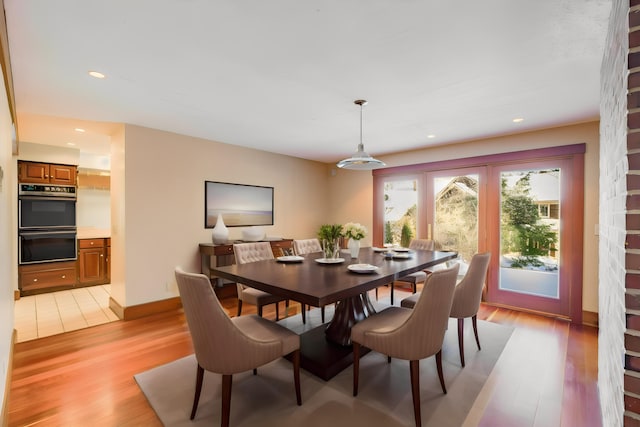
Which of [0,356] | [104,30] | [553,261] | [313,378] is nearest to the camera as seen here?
[0,356]

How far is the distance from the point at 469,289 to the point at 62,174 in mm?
6396

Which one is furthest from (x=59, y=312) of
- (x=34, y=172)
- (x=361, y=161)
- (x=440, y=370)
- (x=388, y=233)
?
(x=388, y=233)

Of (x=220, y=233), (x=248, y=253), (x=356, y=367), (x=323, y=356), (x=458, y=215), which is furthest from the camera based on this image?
(x=458, y=215)

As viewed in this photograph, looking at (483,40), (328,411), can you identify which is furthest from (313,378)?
(483,40)

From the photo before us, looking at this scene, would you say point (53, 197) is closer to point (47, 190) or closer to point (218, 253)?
point (47, 190)

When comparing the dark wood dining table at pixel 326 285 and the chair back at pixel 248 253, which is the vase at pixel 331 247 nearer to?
the dark wood dining table at pixel 326 285

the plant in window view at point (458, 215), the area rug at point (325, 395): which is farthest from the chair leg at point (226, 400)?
the plant in window view at point (458, 215)

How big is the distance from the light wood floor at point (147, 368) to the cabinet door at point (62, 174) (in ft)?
10.1

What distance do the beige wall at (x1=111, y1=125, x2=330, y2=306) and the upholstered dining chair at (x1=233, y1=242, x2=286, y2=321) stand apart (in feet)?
4.22

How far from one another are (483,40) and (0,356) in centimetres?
341

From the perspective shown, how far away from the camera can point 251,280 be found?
1972mm

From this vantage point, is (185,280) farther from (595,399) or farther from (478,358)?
(595,399)

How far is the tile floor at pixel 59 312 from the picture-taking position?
10.8 ft

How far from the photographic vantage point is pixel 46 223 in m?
4.78
